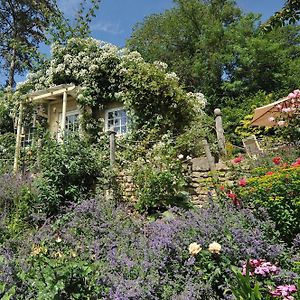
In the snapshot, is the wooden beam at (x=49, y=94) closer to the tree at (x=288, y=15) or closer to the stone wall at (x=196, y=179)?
the stone wall at (x=196, y=179)

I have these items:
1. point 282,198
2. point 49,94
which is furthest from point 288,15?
point 49,94

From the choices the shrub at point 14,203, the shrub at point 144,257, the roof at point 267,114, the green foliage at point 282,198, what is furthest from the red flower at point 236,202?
the roof at point 267,114

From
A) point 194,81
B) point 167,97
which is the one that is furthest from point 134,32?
point 167,97

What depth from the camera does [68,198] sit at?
649 centimetres

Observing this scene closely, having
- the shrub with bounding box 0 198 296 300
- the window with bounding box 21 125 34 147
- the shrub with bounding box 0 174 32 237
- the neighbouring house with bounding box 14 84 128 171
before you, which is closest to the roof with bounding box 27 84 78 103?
the neighbouring house with bounding box 14 84 128 171

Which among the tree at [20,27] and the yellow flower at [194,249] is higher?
the tree at [20,27]

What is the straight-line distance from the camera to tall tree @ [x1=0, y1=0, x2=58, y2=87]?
58.5ft

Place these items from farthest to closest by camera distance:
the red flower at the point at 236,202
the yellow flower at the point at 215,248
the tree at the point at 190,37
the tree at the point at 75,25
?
the tree at the point at 190,37 < the tree at the point at 75,25 < the red flower at the point at 236,202 < the yellow flower at the point at 215,248

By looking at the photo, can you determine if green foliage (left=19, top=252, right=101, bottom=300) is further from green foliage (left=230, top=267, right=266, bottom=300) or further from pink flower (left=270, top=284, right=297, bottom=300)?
pink flower (left=270, top=284, right=297, bottom=300)

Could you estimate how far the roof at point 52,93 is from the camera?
1088cm

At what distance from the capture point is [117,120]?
1076 centimetres

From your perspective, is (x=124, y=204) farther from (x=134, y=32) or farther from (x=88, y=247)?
(x=134, y=32)

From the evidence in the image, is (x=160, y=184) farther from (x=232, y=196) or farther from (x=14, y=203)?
(x=14, y=203)

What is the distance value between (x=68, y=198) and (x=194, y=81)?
1445 cm
